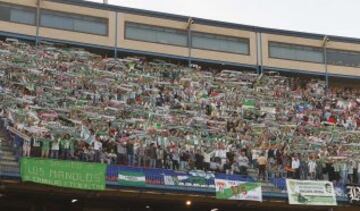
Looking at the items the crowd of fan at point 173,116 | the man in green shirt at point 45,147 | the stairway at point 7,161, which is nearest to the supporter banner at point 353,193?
the crowd of fan at point 173,116

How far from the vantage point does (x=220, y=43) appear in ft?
144

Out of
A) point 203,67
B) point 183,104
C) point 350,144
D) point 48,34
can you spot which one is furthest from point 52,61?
point 350,144

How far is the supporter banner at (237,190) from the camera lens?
28484 millimetres

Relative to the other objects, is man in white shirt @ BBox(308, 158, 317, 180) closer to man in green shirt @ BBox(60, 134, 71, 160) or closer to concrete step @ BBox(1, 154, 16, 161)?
man in green shirt @ BBox(60, 134, 71, 160)

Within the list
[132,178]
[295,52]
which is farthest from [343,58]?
[132,178]

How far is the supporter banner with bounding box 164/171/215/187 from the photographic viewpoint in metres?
28.1

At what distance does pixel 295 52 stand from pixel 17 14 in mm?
16449

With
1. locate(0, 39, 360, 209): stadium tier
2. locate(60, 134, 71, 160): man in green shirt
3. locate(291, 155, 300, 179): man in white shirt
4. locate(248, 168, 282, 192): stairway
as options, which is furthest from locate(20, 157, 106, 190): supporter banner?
locate(291, 155, 300, 179): man in white shirt

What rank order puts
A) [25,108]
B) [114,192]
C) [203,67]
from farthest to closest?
[203,67]
[25,108]
[114,192]

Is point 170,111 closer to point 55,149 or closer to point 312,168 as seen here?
point 312,168

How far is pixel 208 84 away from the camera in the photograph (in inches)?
1549

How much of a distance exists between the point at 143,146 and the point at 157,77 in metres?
10.4

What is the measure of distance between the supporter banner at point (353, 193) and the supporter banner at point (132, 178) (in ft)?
28.1

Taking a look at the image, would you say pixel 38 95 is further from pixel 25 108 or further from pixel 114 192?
pixel 114 192
